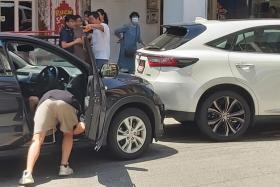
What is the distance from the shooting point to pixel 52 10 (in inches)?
581

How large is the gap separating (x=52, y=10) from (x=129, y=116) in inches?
330

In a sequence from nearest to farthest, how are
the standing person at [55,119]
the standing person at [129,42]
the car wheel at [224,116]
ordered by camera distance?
the standing person at [55,119]
the car wheel at [224,116]
the standing person at [129,42]

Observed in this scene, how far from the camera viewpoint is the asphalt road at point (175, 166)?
6199 mm

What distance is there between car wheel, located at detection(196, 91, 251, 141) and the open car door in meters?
2.07

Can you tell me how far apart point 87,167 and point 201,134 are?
2318mm

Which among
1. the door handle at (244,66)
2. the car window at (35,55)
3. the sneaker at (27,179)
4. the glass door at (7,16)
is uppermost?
the glass door at (7,16)

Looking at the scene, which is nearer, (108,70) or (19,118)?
(19,118)

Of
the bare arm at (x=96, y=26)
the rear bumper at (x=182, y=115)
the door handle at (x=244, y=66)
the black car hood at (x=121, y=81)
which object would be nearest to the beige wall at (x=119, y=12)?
the bare arm at (x=96, y=26)

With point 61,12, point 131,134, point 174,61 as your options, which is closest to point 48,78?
point 131,134

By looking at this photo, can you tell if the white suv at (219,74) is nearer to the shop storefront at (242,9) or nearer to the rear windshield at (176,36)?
the rear windshield at (176,36)

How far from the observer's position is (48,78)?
666cm

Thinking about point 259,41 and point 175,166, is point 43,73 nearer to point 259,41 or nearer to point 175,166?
point 175,166

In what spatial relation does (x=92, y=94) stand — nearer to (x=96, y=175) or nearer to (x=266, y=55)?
(x=96, y=175)

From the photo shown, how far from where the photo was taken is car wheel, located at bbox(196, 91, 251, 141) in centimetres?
798
